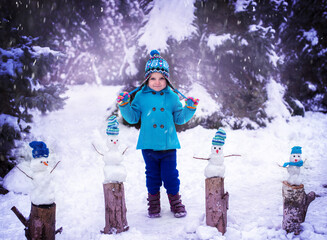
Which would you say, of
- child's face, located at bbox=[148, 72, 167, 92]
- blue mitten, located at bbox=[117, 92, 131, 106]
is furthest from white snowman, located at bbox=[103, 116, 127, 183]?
child's face, located at bbox=[148, 72, 167, 92]

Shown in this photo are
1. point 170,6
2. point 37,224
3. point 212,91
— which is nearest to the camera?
point 37,224

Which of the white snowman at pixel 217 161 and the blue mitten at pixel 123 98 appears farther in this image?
the blue mitten at pixel 123 98

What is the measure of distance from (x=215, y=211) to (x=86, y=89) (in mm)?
12731

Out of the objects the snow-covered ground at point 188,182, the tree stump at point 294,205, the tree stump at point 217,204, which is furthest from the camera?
the snow-covered ground at point 188,182

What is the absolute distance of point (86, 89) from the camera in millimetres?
14289

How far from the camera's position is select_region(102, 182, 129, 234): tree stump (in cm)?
293

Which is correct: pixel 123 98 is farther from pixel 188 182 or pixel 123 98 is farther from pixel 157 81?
pixel 188 182

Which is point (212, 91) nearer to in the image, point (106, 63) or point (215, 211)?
point (215, 211)

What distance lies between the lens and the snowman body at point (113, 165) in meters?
2.95

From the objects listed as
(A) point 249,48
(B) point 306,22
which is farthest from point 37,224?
(B) point 306,22

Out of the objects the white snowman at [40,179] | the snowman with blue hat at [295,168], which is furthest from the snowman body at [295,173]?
the white snowman at [40,179]

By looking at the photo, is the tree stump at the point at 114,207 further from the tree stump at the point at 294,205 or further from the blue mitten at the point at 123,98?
the tree stump at the point at 294,205

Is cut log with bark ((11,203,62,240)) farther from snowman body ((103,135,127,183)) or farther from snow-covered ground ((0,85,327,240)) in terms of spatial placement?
snowman body ((103,135,127,183))

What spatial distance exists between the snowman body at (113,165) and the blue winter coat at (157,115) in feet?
1.44
